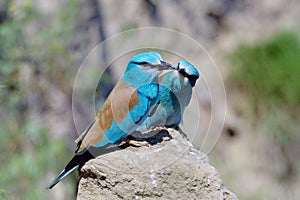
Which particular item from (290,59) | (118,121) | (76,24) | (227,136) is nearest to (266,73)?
(290,59)

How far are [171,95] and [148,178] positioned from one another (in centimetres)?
42

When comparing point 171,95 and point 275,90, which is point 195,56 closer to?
point 275,90

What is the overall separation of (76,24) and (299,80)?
1811mm

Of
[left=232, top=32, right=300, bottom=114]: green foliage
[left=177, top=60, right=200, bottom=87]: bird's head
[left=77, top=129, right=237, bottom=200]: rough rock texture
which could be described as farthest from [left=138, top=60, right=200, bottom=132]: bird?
[left=232, top=32, right=300, bottom=114]: green foliage

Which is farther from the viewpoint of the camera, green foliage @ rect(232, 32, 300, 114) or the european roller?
green foliage @ rect(232, 32, 300, 114)

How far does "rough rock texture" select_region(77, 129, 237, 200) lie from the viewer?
2.54m

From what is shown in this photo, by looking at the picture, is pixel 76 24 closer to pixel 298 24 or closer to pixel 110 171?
pixel 298 24

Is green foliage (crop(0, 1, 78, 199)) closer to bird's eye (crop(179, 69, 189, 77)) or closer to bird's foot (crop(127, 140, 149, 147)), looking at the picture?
bird's foot (crop(127, 140, 149, 147))

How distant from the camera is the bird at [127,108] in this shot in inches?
107

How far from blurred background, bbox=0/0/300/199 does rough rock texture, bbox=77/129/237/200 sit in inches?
93.6

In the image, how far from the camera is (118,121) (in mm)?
2807

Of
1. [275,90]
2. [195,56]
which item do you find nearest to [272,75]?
[275,90]

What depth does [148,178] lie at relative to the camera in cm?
254

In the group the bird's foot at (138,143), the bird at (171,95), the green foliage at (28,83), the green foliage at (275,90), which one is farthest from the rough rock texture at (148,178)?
the green foliage at (275,90)
